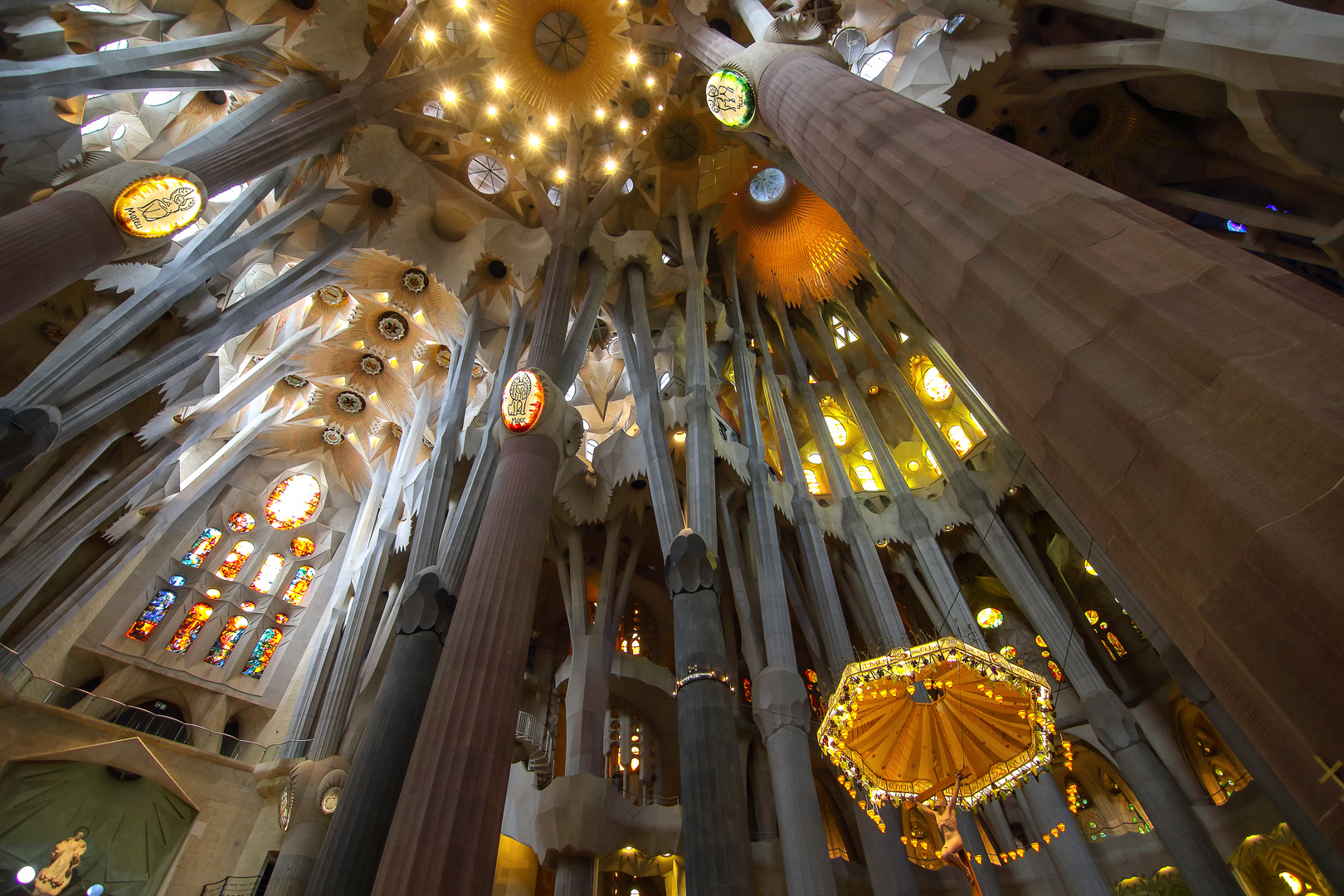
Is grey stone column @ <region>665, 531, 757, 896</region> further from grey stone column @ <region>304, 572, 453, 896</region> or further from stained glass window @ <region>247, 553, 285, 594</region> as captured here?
stained glass window @ <region>247, 553, 285, 594</region>

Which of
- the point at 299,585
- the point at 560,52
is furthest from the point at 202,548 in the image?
the point at 560,52

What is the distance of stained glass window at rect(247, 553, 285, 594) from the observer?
17844 mm

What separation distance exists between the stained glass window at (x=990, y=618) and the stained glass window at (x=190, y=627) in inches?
754

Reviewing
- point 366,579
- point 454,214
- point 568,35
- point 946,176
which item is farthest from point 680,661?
point 568,35

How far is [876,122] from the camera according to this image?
16.8 ft

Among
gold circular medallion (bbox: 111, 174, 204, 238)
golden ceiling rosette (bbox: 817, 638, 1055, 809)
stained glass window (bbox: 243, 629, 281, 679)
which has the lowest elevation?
golden ceiling rosette (bbox: 817, 638, 1055, 809)

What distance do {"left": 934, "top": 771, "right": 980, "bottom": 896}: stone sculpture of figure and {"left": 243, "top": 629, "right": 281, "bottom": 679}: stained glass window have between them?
16505mm

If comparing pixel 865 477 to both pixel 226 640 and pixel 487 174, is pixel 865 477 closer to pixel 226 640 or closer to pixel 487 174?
pixel 487 174

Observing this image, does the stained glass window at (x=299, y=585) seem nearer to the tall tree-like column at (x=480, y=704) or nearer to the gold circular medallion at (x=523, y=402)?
the gold circular medallion at (x=523, y=402)

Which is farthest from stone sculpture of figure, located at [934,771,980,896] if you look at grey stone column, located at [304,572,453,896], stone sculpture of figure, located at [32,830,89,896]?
stone sculpture of figure, located at [32,830,89,896]

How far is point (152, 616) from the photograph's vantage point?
1563 centimetres

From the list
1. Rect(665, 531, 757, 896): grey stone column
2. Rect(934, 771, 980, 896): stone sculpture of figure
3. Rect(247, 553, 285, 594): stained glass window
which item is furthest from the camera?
Rect(247, 553, 285, 594): stained glass window

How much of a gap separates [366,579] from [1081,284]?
13.7 metres

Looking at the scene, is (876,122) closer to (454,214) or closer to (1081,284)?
(1081,284)
